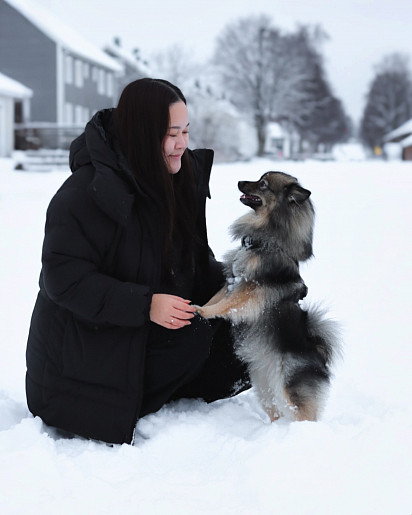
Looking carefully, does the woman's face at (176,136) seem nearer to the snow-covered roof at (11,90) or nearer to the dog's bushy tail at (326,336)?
the dog's bushy tail at (326,336)

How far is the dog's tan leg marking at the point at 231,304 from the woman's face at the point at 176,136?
2.15ft

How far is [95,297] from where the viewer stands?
2.37 m

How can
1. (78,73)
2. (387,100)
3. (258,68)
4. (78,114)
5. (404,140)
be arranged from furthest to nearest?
(387,100)
(404,140)
(258,68)
(78,114)
(78,73)

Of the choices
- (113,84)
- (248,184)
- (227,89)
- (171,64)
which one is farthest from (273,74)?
(248,184)

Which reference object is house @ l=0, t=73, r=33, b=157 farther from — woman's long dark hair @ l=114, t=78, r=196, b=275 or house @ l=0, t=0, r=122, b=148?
woman's long dark hair @ l=114, t=78, r=196, b=275

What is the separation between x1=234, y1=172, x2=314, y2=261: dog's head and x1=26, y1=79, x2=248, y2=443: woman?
47 centimetres

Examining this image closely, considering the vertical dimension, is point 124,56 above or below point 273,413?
above

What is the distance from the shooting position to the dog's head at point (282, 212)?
9.45ft

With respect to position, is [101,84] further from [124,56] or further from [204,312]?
[204,312]

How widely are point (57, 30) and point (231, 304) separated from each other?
26.0 m

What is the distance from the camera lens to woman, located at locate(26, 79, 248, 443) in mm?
2389


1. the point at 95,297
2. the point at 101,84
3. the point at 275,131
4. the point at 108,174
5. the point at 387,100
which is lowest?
the point at 95,297

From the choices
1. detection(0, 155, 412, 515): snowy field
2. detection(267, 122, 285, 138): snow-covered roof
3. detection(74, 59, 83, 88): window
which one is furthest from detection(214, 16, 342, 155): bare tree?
detection(0, 155, 412, 515): snowy field

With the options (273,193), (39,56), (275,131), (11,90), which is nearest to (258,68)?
(39,56)
